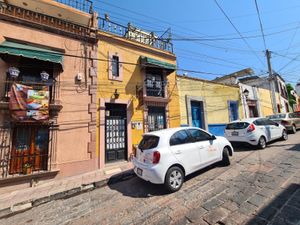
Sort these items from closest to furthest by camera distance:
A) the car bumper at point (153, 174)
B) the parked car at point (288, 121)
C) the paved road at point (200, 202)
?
the paved road at point (200, 202)
the car bumper at point (153, 174)
the parked car at point (288, 121)

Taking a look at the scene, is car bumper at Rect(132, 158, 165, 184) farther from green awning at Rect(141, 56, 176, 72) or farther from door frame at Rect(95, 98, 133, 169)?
green awning at Rect(141, 56, 176, 72)

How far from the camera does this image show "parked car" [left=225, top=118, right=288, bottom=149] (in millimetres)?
7570

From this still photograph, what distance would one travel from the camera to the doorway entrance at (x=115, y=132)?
807 centimetres

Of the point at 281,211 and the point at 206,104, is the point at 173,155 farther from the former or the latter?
the point at 206,104

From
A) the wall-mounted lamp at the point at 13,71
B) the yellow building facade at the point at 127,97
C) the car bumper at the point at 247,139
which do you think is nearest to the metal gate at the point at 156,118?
the yellow building facade at the point at 127,97

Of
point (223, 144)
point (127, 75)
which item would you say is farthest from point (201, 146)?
point (127, 75)

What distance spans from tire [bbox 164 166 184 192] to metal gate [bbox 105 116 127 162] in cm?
446

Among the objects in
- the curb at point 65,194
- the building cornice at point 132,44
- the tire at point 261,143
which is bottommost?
the curb at point 65,194

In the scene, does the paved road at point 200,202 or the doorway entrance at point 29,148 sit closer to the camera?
the paved road at point 200,202

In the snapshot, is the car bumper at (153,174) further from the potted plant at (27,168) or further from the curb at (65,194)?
the potted plant at (27,168)

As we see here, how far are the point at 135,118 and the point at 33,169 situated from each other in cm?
493

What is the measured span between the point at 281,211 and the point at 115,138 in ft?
22.4

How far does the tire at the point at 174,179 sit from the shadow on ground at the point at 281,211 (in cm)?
186

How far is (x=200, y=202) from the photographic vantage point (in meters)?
3.71
